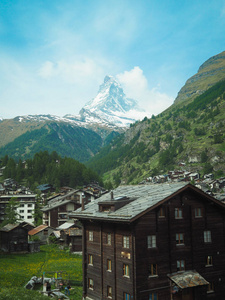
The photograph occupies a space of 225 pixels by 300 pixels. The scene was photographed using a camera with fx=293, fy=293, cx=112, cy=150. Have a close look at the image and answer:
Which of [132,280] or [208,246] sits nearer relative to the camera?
[132,280]

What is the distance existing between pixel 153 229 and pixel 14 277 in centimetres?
2590

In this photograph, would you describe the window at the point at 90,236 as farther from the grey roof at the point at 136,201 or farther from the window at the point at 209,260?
the window at the point at 209,260

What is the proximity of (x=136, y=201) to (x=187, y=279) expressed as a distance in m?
9.49

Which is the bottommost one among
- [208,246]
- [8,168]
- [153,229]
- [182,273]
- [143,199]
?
[182,273]

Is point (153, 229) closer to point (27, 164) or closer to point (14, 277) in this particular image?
point (14, 277)

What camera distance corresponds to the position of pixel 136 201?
32.8m

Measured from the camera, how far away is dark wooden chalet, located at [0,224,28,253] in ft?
242

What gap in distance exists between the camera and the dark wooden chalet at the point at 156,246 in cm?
2908

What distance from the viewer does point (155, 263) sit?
2964cm

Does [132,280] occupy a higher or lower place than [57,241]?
higher

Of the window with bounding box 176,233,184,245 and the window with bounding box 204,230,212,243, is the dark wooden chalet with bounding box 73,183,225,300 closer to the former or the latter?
the window with bounding box 176,233,184,245

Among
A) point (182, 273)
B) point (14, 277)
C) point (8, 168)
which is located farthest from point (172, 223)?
point (8, 168)

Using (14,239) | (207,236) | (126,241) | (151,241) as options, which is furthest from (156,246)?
(14,239)

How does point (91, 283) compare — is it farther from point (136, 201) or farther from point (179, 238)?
point (179, 238)
